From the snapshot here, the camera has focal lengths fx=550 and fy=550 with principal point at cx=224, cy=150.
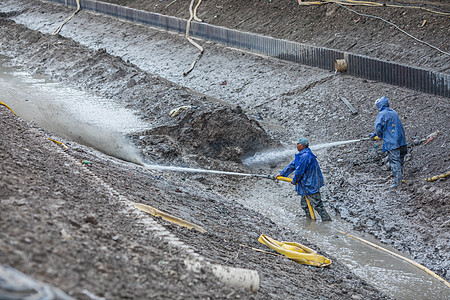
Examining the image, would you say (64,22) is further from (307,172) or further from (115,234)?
(115,234)

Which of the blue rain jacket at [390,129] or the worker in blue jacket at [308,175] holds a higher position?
the blue rain jacket at [390,129]

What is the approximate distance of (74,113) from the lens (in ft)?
51.2

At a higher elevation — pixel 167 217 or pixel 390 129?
pixel 167 217

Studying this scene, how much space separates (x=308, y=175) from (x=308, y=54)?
7.83 meters

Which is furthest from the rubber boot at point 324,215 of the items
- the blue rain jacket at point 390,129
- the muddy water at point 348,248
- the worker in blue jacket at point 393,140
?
the blue rain jacket at point 390,129

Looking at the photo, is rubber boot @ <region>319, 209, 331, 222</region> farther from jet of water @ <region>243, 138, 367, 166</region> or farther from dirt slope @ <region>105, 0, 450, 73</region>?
dirt slope @ <region>105, 0, 450, 73</region>

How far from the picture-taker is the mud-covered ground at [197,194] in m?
4.62

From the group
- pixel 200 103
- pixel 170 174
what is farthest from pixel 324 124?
pixel 170 174

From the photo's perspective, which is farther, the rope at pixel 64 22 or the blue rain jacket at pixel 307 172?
the rope at pixel 64 22

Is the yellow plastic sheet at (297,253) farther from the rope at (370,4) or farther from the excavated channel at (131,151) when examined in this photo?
the rope at (370,4)

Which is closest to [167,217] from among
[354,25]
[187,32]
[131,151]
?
[131,151]

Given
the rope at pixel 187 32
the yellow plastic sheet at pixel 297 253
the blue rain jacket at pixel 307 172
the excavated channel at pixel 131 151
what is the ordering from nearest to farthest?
the yellow plastic sheet at pixel 297 253 → the excavated channel at pixel 131 151 → the blue rain jacket at pixel 307 172 → the rope at pixel 187 32

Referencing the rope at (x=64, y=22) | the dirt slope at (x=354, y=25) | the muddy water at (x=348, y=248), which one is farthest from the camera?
the rope at (x=64, y=22)

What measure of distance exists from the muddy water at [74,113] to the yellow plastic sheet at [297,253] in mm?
4857
